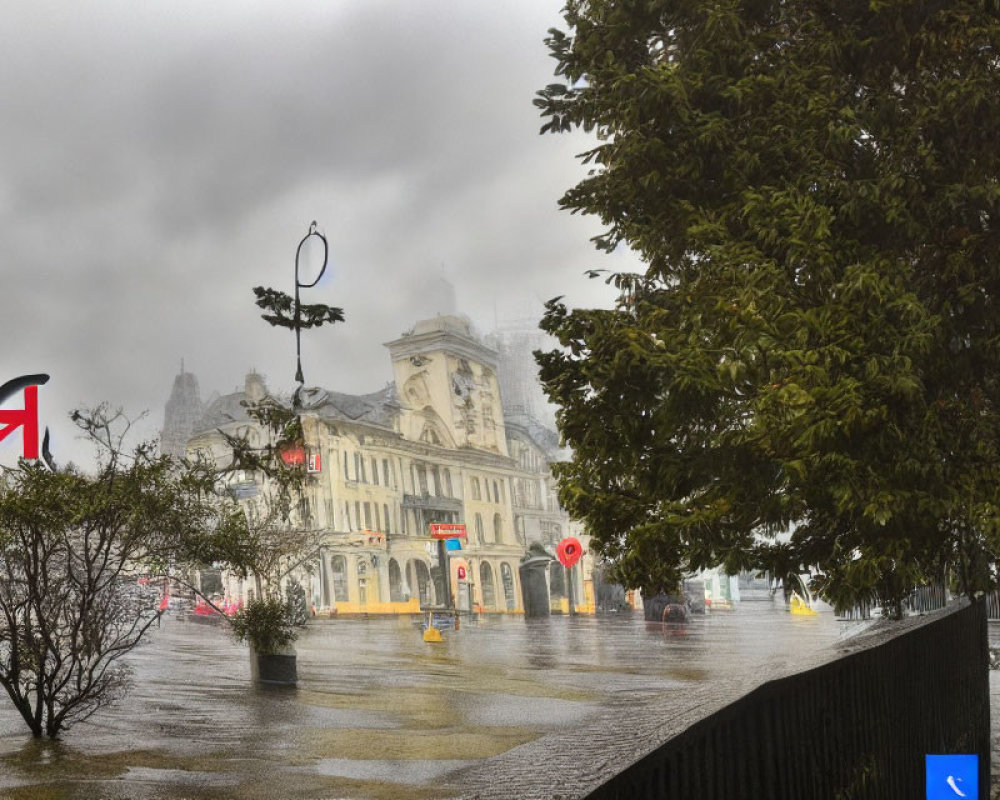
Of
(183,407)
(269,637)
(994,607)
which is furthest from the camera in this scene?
(183,407)

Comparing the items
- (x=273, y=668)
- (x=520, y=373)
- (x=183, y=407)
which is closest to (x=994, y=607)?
(x=273, y=668)

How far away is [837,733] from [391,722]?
29.5 feet

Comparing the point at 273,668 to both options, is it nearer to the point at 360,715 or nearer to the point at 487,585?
the point at 360,715

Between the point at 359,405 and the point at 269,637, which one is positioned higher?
the point at 359,405

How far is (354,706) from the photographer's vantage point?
1419cm

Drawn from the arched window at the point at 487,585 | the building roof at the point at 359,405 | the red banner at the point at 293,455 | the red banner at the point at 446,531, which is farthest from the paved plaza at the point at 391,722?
the arched window at the point at 487,585

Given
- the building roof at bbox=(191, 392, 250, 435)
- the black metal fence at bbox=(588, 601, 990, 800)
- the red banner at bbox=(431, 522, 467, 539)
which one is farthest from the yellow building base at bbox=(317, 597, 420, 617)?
the black metal fence at bbox=(588, 601, 990, 800)

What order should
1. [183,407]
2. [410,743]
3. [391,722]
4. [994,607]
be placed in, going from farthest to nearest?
[183,407]
[994,607]
[391,722]
[410,743]

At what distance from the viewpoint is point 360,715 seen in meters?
13.1

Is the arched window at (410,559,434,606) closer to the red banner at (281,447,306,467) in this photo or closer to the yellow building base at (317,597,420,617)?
the yellow building base at (317,597,420,617)

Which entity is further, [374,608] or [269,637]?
[374,608]

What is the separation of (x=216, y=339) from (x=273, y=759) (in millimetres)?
52505

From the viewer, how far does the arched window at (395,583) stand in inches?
2112

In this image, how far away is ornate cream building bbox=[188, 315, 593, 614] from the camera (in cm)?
5153
